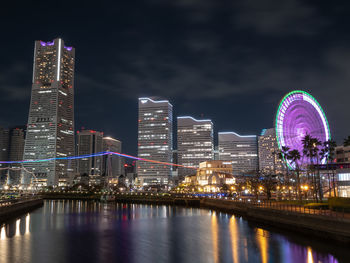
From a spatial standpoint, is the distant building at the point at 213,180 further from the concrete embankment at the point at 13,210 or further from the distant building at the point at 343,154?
the concrete embankment at the point at 13,210

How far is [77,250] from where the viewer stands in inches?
1614

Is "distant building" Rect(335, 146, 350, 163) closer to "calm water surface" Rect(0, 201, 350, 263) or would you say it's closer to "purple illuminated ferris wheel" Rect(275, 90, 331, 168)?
"purple illuminated ferris wheel" Rect(275, 90, 331, 168)

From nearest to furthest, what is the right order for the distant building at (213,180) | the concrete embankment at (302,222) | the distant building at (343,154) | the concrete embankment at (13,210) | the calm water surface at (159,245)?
the calm water surface at (159,245)
the concrete embankment at (302,222)
the concrete embankment at (13,210)
the distant building at (343,154)
the distant building at (213,180)

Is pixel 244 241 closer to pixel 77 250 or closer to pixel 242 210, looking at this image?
pixel 77 250

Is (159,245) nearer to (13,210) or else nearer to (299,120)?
(13,210)

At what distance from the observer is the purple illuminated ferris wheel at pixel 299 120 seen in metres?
81.3

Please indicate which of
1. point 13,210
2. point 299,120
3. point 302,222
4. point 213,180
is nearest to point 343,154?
point 299,120

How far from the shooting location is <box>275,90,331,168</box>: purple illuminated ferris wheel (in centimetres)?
8131

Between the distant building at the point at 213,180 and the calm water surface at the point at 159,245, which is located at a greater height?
the distant building at the point at 213,180

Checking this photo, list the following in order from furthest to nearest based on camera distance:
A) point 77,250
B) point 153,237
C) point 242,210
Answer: point 242,210 → point 153,237 → point 77,250

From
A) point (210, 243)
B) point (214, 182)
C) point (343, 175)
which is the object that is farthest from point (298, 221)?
point (214, 182)

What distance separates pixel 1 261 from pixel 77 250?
29.9 ft

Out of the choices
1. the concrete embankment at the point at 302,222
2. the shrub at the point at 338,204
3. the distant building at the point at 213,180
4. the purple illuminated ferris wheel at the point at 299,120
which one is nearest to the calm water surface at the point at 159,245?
the concrete embankment at the point at 302,222

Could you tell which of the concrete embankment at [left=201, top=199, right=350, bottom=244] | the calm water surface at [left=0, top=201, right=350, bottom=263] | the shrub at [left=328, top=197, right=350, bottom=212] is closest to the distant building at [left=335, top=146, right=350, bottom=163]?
the concrete embankment at [left=201, top=199, right=350, bottom=244]
